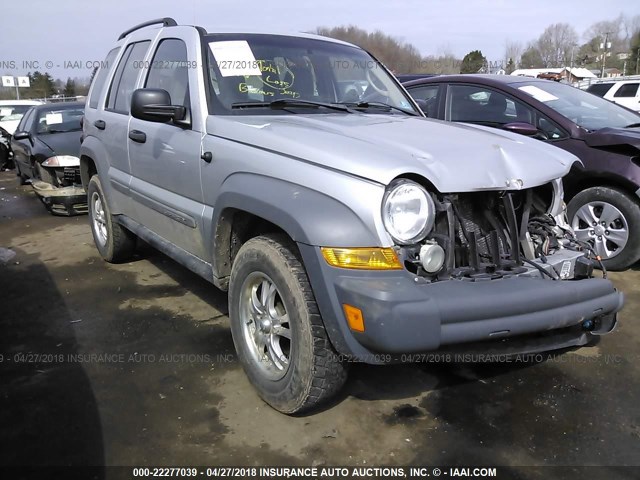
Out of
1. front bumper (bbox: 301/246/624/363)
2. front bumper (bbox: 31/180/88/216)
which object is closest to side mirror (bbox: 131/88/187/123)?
front bumper (bbox: 301/246/624/363)

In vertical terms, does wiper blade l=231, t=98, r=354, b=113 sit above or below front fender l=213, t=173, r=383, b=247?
above

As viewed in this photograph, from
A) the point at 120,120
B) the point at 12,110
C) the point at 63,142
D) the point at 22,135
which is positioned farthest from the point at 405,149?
the point at 12,110

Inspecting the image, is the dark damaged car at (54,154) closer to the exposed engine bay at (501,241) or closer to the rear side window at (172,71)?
the rear side window at (172,71)

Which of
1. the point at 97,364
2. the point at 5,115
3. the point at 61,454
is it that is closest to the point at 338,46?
the point at 97,364

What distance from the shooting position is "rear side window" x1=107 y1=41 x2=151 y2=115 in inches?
173

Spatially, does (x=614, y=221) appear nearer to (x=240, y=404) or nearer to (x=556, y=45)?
(x=240, y=404)

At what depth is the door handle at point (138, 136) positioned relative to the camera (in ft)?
13.0

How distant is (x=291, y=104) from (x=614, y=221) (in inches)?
125

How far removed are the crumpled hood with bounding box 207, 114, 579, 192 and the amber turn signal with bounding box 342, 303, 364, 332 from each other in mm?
556

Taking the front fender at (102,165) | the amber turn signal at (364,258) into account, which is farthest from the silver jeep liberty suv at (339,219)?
the front fender at (102,165)

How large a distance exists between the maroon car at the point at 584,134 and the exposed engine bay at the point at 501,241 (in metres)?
1.78

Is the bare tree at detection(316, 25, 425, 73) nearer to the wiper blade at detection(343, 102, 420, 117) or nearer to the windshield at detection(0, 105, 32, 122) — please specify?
the windshield at detection(0, 105, 32, 122)

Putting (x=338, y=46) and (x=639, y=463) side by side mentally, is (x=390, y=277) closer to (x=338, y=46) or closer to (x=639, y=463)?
(x=639, y=463)

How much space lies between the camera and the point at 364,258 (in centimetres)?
235
